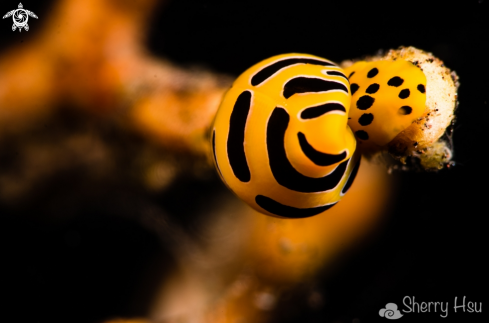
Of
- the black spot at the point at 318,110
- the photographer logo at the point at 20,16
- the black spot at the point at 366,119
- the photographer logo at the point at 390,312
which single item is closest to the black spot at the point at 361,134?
the black spot at the point at 366,119

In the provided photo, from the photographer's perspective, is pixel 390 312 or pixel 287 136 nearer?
pixel 287 136

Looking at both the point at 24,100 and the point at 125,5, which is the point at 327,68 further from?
the point at 24,100

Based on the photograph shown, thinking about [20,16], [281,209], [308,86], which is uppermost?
[20,16]

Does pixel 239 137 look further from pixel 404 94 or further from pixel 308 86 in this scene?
pixel 404 94

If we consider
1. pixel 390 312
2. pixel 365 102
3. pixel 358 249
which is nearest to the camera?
pixel 365 102

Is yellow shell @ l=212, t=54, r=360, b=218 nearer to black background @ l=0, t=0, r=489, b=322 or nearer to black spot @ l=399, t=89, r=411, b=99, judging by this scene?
black spot @ l=399, t=89, r=411, b=99

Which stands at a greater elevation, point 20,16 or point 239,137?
point 20,16

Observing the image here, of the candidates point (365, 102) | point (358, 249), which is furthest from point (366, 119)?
point (358, 249)

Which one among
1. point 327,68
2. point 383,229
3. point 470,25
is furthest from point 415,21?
point 383,229
